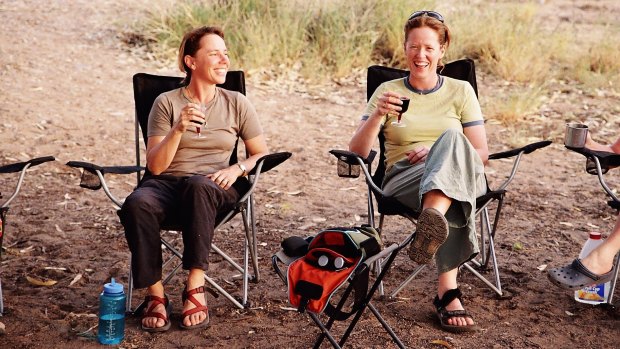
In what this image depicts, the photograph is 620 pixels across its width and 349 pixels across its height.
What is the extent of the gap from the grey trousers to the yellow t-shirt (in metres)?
0.19

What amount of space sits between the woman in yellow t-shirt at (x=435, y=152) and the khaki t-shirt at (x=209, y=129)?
517 mm

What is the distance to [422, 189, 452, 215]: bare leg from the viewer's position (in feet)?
10.8

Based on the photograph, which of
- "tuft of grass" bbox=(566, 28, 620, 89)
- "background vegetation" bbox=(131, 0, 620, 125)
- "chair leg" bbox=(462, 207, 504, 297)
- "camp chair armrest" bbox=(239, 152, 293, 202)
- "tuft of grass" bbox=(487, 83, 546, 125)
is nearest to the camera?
"camp chair armrest" bbox=(239, 152, 293, 202)

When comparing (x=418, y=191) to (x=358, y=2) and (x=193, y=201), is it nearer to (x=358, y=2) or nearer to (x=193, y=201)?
(x=193, y=201)

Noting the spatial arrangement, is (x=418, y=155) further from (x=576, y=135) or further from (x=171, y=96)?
(x=171, y=96)

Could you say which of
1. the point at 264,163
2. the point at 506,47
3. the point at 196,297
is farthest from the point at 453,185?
the point at 506,47

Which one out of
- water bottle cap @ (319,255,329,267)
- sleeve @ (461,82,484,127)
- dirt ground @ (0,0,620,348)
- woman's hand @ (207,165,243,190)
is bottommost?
dirt ground @ (0,0,620,348)

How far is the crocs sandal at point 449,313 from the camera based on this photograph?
11.6 ft

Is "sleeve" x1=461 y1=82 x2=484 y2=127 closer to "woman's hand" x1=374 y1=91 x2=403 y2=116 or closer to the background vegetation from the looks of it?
"woman's hand" x1=374 y1=91 x2=403 y2=116

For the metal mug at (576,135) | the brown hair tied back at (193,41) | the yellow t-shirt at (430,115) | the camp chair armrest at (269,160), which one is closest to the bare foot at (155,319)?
the camp chair armrest at (269,160)

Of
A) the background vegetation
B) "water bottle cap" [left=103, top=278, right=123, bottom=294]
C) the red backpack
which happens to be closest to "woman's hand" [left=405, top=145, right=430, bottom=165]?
the red backpack

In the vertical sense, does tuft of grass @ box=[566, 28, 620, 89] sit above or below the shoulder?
below

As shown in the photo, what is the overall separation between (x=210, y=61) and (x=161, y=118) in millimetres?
324

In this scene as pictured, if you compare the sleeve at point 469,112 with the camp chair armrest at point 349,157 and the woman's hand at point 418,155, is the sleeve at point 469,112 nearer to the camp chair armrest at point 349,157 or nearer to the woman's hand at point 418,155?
the woman's hand at point 418,155
